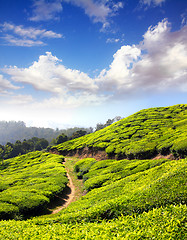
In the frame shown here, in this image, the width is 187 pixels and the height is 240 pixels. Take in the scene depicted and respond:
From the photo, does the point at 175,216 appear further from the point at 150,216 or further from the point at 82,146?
the point at 82,146

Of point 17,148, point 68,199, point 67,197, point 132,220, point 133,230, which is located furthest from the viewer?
point 17,148

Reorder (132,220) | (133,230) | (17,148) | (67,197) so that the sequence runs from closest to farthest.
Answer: (133,230) < (132,220) < (67,197) < (17,148)

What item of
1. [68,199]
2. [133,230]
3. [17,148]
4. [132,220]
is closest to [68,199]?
[68,199]

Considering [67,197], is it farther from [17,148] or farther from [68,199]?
[17,148]

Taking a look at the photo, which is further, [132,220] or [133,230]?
[132,220]

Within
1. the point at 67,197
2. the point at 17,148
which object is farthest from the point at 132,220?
the point at 17,148

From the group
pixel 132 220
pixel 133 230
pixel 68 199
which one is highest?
pixel 133 230

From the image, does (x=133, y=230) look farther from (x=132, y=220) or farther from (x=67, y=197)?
(x=67, y=197)

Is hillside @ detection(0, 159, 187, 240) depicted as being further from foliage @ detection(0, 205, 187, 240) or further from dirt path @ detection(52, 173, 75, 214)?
dirt path @ detection(52, 173, 75, 214)

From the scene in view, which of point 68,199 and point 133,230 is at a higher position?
point 133,230

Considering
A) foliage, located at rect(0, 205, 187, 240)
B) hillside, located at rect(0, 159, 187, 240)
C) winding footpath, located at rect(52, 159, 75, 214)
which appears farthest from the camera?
winding footpath, located at rect(52, 159, 75, 214)

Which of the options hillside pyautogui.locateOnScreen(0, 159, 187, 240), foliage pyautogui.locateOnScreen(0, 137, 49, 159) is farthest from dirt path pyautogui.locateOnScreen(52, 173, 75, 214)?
foliage pyautogui.locateOnScreen(0, 137, 49, 159)

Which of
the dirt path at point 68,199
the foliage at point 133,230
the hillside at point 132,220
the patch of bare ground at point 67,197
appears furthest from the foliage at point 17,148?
the foliage at point 133,230

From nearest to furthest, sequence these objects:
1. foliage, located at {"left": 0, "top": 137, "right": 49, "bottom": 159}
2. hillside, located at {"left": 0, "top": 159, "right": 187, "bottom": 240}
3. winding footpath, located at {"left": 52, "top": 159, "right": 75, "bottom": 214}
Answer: hillside, located at {"left": 0, "top": 159, "right": 187, "bottom": 240}, winding footpath, located at {"left": 52, "top": 159, "right": 75, "bottom": 214}, foliage, located at {"left": 0, "top": 137, "right": 49, "bottom": 159}
